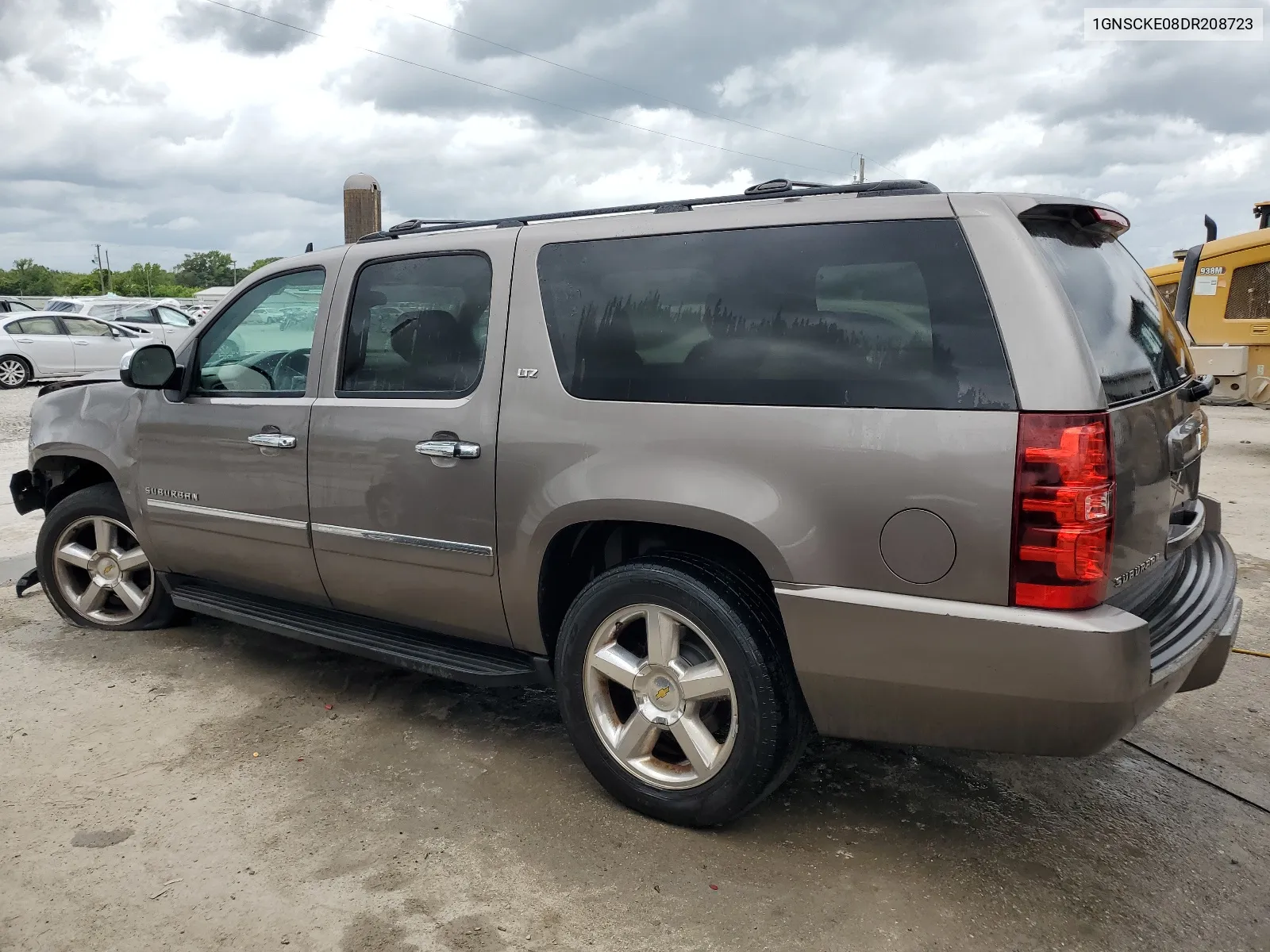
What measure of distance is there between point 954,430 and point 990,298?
1.13 ft

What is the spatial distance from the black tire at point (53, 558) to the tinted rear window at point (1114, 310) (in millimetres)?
3956

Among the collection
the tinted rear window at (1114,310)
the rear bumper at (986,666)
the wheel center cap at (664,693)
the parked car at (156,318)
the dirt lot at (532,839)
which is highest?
the parked car at (156,318)

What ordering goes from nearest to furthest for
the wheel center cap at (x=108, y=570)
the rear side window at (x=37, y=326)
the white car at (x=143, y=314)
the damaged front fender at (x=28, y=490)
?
the wheel center cap at (x=108, y=570), the damaged front fender at (x=28, y=490), the rear side window at (x=37, y=326), the white car at (x=143, y=314)

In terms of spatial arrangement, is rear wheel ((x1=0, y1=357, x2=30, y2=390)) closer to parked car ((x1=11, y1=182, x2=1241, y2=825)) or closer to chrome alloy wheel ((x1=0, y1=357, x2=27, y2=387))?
chrome alloy wheel ((x1=0, y1=357, x2=27, y2=387))

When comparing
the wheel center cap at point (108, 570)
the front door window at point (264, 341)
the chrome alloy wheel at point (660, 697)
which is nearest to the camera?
the chrome alloy wheel at point (660, 697)

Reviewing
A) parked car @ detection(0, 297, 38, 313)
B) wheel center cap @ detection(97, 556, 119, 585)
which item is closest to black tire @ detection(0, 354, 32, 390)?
parked car @ detection(0, 297, 38, 313)

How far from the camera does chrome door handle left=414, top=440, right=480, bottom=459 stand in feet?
10.8

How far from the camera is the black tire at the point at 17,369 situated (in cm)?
1838

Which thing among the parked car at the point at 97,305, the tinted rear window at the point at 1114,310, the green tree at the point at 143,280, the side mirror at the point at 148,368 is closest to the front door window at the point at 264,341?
the side mirror at the point at 148,368

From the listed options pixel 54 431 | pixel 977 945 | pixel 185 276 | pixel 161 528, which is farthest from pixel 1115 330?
pixel 185 276

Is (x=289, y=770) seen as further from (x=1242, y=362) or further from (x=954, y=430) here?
(x=1242, y=362)

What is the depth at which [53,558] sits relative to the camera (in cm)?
485

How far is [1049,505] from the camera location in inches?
93.7

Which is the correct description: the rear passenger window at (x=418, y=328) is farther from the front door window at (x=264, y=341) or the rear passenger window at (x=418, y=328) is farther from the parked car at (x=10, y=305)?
the parked car at (x=10, y=305)
